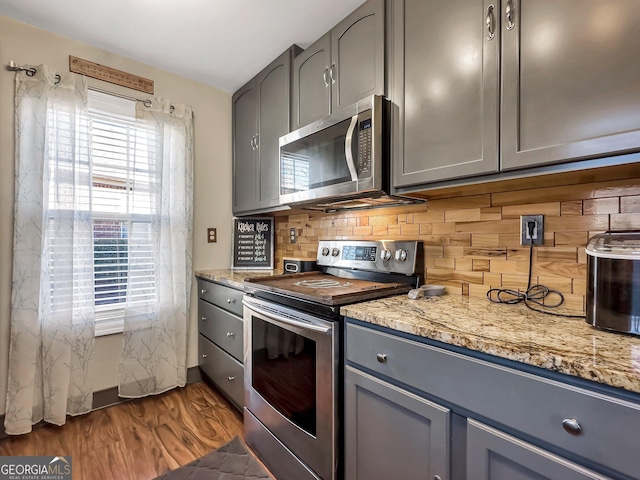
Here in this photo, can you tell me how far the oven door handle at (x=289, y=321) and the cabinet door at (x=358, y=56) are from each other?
1.07 meters

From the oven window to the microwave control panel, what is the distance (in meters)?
0.78

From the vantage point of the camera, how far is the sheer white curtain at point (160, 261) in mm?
2213

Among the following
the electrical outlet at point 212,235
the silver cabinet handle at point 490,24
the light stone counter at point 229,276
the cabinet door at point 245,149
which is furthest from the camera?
the electrical outlet at point 212,235

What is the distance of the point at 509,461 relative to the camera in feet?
2.56

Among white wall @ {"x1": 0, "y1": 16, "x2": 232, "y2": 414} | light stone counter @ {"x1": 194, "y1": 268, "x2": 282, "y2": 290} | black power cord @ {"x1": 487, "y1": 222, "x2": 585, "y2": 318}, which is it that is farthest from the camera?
light stone counter @ {"x1": 194, "y1": 268, "x2": 282, "y2": 290}

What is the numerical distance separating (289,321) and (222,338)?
0.97 meters

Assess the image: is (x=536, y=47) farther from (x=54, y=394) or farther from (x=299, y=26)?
(x=54, y=394)

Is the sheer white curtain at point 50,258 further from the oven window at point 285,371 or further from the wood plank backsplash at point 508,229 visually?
the wood plank backsplash at point 508,229

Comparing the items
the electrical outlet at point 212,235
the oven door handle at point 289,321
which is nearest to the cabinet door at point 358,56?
the oven door handle at point 289,321

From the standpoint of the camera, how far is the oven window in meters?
1.34

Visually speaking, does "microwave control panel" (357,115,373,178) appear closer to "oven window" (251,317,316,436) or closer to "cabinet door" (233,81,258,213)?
"oven window" (251,317,316,436)

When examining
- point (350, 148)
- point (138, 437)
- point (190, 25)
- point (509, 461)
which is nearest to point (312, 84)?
point (350, 148)

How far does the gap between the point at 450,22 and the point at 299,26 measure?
98cm

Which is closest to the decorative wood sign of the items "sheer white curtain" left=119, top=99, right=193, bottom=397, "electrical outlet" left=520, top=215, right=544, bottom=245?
"sheer white curtain" left=119, top=99, right=193, bottom=397
